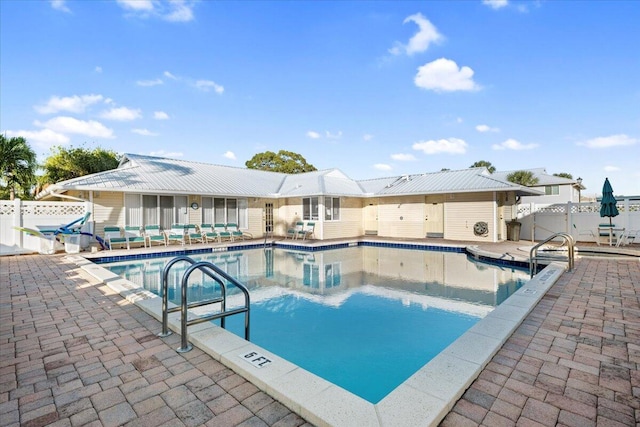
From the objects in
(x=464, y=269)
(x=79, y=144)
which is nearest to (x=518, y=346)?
(x=464, y=269)

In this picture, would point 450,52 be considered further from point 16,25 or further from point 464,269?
point 16,25

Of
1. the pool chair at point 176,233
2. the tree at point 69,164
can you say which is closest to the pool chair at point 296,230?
the pool chair at point 176,233

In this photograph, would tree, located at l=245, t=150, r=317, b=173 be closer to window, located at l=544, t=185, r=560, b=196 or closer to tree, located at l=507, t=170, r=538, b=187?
tree, located at l=507, t=170, r=538, b=187

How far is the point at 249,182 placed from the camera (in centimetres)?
1670

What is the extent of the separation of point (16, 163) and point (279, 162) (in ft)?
74.2

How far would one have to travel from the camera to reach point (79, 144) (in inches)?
1003

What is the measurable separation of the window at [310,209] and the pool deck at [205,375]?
37.2 feet

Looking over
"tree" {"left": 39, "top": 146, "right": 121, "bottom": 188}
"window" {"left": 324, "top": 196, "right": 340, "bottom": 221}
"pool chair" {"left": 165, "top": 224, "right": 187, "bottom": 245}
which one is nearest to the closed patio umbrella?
"window" {"left": 324, "top": 196, "right": 340, "bottom": 221}

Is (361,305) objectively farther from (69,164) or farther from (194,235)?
(69,164)

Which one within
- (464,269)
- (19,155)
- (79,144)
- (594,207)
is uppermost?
(79,144)

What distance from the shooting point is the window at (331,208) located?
15.4 meters

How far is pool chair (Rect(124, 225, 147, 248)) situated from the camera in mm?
11672

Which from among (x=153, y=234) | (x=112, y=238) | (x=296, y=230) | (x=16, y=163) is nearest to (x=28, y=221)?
(x=112, y=238)

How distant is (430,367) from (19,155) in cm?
1910
